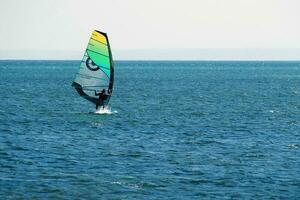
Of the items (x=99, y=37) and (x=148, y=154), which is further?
(x=99, y=37)

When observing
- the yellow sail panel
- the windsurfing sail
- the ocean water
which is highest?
the yellow sail panel

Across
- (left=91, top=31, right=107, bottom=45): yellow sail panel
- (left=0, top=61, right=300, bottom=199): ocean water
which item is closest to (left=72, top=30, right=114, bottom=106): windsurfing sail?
(left=91, top=31, right=107, bottom=45): yellow sail panel

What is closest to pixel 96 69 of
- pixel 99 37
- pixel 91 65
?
pixel 91 65

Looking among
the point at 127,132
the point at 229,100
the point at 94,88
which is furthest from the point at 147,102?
the point at 127,132

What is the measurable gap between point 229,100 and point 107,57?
3886 cm

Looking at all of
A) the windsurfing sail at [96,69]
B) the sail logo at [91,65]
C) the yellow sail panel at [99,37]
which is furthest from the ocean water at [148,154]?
the yellow sail panel at [99,37]

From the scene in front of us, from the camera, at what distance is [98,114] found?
233 ft

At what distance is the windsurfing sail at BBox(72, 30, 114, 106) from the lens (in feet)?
216

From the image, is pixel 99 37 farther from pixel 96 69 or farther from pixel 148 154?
pixel 148 154

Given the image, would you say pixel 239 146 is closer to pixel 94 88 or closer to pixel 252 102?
pixel 94 88

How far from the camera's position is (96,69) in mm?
65812

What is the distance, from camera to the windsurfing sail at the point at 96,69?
65.8 m

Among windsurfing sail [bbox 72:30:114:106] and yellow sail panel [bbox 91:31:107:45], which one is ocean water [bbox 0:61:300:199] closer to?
windsurfing sail [bbox 72:30:114:106]

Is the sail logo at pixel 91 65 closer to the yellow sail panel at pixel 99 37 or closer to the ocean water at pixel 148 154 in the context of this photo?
the yellow sail panel at pixel 99 37
